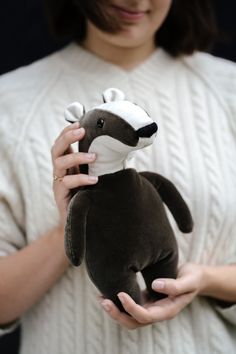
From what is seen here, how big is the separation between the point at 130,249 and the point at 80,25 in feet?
1.88

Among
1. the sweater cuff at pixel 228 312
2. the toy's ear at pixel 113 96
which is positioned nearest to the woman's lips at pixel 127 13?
the toy's ear at pixel 113 96

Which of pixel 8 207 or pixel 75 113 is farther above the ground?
pixel 75 113

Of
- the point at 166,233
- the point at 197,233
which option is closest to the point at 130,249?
the point at 166,233

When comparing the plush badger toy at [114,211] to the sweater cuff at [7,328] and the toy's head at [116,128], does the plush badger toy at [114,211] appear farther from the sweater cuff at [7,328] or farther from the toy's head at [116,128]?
the sweater cuff at [7,328]

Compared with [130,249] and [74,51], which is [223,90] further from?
[130,249]

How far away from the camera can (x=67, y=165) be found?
804mm

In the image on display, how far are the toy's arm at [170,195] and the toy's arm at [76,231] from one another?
13 cm

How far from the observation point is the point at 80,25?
47.1 inches

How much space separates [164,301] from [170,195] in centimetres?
17

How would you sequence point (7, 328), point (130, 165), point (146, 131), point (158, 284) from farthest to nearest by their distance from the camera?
point (7, 328)
point (130, 165)
point (158, 284)
point (146, 131)

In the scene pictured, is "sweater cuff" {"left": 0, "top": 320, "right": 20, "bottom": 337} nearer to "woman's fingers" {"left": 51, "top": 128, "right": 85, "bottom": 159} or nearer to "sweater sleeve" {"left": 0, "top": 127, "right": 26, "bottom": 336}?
"sweater sleeve" {"left": 0, "top": 127, "right": 26, "bottom": 336}

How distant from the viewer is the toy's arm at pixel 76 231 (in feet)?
2.45

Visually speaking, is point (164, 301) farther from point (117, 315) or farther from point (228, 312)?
point (228, 312)

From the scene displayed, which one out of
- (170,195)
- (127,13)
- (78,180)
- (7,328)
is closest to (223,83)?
(127,13)
